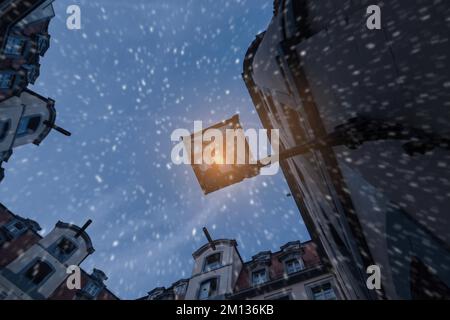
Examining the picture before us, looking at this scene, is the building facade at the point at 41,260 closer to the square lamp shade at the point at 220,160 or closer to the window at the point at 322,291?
the window at the point at 322,291

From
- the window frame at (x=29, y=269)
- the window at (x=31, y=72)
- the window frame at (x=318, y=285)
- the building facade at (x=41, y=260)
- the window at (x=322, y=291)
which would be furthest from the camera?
the window at (x=31, y=72)

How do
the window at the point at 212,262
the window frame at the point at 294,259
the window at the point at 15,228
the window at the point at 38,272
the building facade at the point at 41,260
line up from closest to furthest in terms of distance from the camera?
the window frame at the point at 294,259 → the building facade at the point at 41,260 → the window at the point at 38,272 → the window at the point at 212,262 → the window at the point at 15,228

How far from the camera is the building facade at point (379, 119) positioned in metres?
3.27

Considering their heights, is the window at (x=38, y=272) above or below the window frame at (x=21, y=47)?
below

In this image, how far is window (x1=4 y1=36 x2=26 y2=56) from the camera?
1691cm

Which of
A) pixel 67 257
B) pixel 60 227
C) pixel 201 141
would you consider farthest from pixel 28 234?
pixel 201 141

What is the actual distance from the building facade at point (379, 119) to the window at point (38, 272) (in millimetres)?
20860

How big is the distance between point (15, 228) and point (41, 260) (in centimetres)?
357

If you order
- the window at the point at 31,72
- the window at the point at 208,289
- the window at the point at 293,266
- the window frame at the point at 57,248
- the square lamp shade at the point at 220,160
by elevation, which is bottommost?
the square lamp shade at the point at 220,160

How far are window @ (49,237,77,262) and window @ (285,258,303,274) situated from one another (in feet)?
56.9

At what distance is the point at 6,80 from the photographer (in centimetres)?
1725

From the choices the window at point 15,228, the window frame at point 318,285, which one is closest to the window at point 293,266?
the window frame at point 318,285

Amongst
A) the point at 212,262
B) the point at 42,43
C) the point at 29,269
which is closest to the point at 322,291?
the point at 212,262

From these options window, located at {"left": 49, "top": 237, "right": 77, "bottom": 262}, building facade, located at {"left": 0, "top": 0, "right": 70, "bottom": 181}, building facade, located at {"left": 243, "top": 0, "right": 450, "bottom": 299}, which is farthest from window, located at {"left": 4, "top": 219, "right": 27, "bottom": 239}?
building facade, located at {"left": 243, "top": 0, "right": 450, "bottom": 299}
